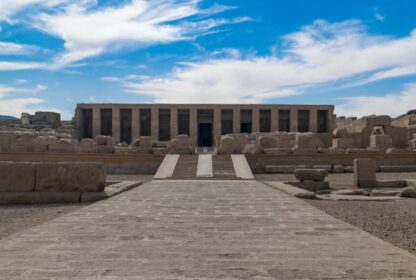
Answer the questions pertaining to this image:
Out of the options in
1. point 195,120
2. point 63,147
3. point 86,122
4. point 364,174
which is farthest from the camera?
point 86,122

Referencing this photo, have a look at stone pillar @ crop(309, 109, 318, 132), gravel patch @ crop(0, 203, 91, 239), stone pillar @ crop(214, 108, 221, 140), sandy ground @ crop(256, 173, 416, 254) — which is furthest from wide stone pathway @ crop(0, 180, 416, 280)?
stone pillar @ crop(309, 109, 318, 132)

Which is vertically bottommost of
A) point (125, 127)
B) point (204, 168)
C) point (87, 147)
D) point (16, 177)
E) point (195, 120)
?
point (204, 168)

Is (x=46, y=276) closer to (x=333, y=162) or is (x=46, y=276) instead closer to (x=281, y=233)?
(x=281, y=233)

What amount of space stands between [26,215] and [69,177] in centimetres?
221

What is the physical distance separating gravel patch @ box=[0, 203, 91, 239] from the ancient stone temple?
36.3 m

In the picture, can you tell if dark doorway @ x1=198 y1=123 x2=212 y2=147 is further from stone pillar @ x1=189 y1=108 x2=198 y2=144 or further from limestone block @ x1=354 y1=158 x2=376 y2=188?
limestone block @ x1=354 y1=158 x2=376 y2=188

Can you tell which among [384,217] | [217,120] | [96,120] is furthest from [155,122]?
[384,217]

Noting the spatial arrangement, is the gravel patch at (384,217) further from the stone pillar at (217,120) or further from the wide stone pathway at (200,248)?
the stone pillar at (217,120)

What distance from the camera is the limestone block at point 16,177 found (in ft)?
31.6

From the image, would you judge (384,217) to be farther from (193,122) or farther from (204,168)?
(193,122)

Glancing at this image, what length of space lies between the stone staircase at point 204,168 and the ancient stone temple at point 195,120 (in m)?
24.8

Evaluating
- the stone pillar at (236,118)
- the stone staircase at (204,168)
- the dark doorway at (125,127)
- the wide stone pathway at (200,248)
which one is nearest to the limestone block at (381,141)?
the stone staircase at (204,168)

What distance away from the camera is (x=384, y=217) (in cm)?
755

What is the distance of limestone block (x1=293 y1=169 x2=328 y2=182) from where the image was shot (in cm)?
A: 1369
